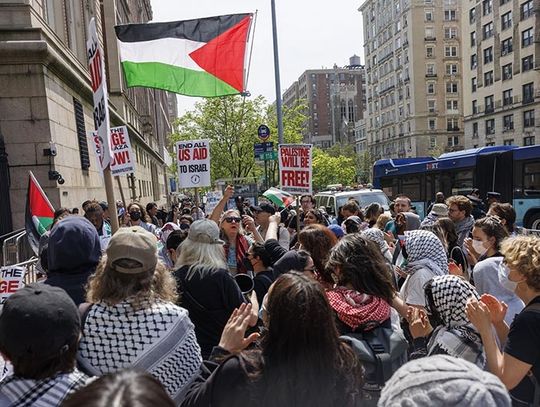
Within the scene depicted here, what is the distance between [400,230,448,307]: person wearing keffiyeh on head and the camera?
4.02 meters

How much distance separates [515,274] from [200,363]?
6.23ft

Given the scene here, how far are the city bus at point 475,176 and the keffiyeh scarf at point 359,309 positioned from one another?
14499 mm

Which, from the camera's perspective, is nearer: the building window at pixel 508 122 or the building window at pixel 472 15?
the building window at pixel 508 122

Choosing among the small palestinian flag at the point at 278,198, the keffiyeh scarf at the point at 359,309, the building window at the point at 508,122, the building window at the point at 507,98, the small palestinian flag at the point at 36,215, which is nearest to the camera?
the keffiyeh scarf at the point at 359,309

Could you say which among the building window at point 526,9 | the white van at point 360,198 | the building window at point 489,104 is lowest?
the white van at point 360,198

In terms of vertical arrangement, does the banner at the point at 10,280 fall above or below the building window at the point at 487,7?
below

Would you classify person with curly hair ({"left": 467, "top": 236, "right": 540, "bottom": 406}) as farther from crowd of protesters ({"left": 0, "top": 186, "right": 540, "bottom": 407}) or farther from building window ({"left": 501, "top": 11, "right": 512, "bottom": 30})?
building window ({"left": 501, "top": 11, "right": 512, "bottom": 30})

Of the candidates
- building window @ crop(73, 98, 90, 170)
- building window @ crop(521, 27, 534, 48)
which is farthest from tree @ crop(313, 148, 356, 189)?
building window @ crop(73, 98, 90, 170)

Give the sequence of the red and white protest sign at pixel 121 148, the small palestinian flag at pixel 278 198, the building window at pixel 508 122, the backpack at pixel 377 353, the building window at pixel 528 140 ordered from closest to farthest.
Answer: the backpack at pixel 377 353 < the red and white protest sign at pixel 121 148 < the small palestinian flag at pixel 278 198 < the building window at pixel 528 140 < the building window at pixel 508 122

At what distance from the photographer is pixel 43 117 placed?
11664 mm

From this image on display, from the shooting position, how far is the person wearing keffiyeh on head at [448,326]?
2.68 m

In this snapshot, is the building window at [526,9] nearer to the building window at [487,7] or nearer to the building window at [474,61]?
the building window at [487,7]

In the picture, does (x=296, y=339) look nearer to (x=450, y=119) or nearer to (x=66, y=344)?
(x=66, y=344)

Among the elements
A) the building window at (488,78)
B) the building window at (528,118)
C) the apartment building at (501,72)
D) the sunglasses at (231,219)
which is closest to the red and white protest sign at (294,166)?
the sunglasses at (231,219)
